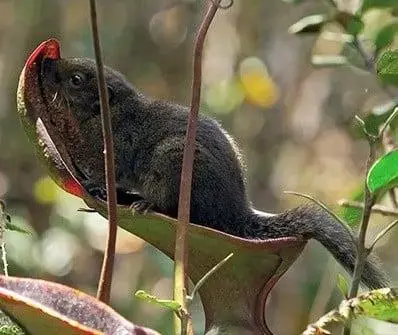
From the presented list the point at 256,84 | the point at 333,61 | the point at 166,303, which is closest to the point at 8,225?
the point at 166,303

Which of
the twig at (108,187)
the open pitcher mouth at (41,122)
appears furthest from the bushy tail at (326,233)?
the twig at (108,187)

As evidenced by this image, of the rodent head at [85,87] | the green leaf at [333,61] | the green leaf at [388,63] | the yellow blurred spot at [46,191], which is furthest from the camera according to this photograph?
the yellow blurred spot at [46,191]

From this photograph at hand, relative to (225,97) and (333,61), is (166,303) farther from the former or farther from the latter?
(225,97)

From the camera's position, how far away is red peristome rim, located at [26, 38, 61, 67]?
1471 mm

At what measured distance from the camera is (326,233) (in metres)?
1.86

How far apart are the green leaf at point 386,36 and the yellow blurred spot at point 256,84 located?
2.66 metres

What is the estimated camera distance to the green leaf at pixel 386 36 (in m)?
2.08

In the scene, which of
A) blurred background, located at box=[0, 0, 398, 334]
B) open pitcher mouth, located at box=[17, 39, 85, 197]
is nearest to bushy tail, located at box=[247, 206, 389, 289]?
open pitcher mouth, located at box=[17, 39, 85, 197]

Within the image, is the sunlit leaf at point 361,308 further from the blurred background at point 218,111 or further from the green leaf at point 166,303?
the blurred background at point 218,111

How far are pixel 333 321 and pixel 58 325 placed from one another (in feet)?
→ 0.96

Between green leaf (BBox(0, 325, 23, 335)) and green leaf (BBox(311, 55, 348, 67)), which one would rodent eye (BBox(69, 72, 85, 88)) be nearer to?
green leaf (BBox(311, 55, 348, 67))

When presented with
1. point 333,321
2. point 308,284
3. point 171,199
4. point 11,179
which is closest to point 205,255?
point 333,321

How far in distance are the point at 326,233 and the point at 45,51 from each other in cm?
61

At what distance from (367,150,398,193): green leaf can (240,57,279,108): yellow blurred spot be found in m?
3.55
